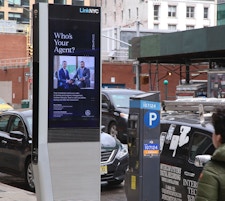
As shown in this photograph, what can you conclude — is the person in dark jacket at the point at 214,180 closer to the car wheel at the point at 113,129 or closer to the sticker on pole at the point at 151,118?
the sticker on pole at the point at 151,118

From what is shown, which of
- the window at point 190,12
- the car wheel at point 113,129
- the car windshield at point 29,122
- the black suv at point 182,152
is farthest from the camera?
the window at point 190,12

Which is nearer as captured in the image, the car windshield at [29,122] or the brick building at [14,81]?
the car windshield at [29,122]

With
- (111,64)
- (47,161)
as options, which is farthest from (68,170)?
(111,64)

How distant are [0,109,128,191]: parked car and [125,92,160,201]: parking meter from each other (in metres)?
3.34

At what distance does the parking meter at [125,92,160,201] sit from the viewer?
636 cm

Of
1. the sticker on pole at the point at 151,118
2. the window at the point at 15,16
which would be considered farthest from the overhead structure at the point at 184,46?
the window at the point at 15,16

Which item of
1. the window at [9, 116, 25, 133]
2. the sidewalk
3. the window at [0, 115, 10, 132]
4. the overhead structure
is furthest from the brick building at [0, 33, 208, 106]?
the sidewalk

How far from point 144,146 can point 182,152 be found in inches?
32.8

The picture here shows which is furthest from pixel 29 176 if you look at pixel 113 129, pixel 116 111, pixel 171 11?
pixel 171 11

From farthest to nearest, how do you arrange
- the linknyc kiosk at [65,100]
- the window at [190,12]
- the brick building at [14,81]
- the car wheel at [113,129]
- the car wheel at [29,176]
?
the window at [190,12] → the brick building at [14,81] → the car wheel at [113,129] → the car wheel at [29,176] → the linknyc kiosk at [65,100]

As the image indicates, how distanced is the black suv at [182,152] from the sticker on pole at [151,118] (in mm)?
683

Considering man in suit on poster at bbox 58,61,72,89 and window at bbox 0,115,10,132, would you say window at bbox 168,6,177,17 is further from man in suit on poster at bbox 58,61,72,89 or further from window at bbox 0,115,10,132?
man in suit on poster at bbox 58,61,72,89

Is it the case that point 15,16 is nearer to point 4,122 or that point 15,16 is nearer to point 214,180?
point 4,122

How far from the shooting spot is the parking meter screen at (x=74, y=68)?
6.20 metres
